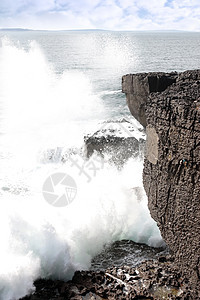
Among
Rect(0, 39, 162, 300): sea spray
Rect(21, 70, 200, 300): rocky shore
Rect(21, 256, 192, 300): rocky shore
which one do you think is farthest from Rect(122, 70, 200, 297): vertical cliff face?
Rect(0, 39, 162, 300): sea spray

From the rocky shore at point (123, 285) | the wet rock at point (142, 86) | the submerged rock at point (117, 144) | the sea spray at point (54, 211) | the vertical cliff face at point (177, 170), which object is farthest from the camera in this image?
the submerged rock at point (117, 144)

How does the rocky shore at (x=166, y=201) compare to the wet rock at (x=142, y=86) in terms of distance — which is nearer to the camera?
the rocky shore at (x=166, y=201)

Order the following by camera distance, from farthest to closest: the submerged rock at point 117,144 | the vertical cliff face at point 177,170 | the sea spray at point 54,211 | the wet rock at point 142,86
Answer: the submerged rock at point 117,144 → the sea spray at point 54,211 → the wet rock at point 142,86 → the vertical cliff face at point 177,170

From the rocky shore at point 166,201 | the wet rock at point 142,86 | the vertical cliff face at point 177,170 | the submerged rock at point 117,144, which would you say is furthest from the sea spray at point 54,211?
the wet rock at point 142,86

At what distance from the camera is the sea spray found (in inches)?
203

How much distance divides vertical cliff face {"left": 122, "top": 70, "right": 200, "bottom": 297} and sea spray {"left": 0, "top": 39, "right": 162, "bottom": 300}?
80.7 inches

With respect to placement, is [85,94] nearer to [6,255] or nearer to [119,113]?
[119,113]

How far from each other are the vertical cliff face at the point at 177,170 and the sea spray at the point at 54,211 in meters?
2.05

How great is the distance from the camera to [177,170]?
3391 millimetres

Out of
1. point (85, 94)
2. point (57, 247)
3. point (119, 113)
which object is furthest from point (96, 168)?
point (85, 94)

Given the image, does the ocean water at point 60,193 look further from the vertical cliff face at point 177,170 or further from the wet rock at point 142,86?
the wet rock at point 142,86

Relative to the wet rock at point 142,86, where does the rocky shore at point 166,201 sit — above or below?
below

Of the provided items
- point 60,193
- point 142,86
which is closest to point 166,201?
point 142,86

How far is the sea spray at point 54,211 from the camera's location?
5.16m
